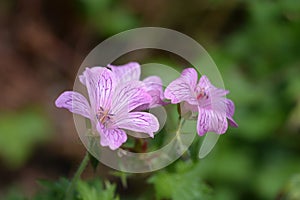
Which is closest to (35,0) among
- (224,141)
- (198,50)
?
(198,50)

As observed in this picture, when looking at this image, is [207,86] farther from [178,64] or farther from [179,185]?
[178,64]

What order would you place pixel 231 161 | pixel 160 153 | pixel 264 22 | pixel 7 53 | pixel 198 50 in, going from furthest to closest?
pixel 7 53 → pixel 198 50 → pixel 264 22 → pixel 231 161 → pixel 160 153

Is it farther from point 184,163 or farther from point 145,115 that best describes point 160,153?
point 145,115

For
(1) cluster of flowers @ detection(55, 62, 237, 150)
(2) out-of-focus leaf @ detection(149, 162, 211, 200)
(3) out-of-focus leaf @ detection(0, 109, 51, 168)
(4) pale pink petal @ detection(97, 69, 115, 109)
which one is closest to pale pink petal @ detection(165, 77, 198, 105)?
(1) cluster of flowers @ detection(55, 62, 237, 150)

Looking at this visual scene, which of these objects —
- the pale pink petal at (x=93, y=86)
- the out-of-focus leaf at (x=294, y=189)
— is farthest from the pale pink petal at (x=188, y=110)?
the out-of-focus leaf at (x=294, y=189)

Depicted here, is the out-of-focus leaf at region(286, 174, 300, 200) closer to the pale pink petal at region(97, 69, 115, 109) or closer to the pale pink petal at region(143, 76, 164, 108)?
the pale pink petal at region(143, 76, 164, 108)

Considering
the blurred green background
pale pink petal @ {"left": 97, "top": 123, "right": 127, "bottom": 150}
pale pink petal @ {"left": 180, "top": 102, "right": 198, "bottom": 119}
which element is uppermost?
the blurred green background
